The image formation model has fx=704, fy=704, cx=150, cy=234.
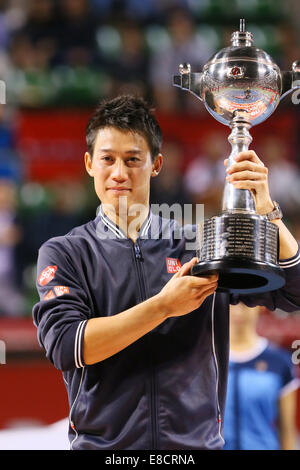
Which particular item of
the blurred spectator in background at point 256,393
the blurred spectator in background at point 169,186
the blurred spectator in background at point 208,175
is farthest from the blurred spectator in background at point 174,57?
the blurred spectator in background at point 256,393

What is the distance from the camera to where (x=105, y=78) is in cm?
641

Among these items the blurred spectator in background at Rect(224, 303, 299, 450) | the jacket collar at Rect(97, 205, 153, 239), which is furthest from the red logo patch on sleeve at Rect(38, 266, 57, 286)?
the blurred spectator in background at Rect(224, 303, 299, 450)

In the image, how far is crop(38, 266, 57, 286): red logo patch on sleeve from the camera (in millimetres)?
1693

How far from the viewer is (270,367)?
3.14 metres

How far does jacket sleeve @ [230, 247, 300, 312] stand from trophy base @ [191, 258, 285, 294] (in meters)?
0.06

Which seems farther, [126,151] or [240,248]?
[126,151]

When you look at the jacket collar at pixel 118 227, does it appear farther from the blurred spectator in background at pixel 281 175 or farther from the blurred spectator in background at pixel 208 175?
the blurred spectator in background at pixel 281 175

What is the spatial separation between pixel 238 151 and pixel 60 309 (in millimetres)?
558

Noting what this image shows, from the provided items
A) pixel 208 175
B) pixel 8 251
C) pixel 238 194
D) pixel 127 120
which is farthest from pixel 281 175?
pixel 238 194

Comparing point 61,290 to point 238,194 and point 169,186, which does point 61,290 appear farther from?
point 169,186

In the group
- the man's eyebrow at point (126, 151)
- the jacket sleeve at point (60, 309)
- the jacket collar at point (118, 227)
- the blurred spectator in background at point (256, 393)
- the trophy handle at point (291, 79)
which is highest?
the trophy handle at point (291, 79)

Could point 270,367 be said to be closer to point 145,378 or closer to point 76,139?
point 145,378

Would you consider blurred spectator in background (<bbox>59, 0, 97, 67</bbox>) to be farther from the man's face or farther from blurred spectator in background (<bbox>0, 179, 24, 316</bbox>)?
the man's face

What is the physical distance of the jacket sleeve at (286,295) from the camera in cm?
167
